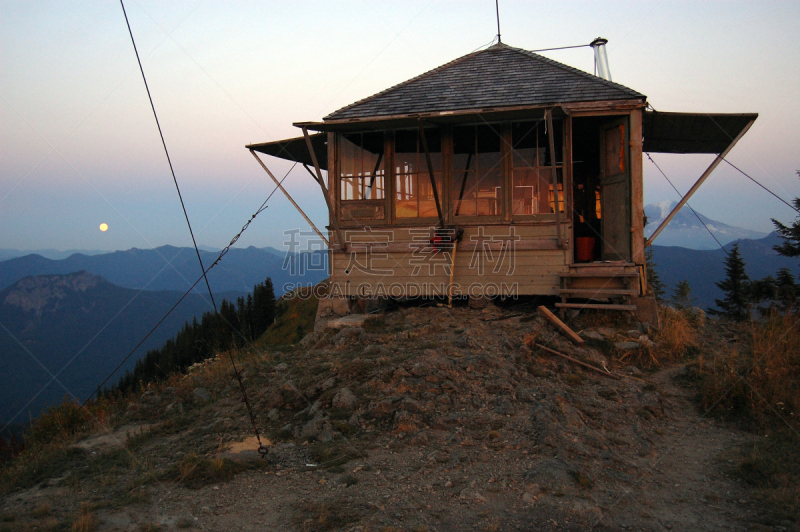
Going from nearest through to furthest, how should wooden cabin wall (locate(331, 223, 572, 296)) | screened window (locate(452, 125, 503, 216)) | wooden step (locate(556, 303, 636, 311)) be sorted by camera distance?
wooden step (locate(556, 303, 636, 311))
wooden cabin wall (locate(331, 223, 572, 296))
screened window (locate(452, 125, 503, 216))

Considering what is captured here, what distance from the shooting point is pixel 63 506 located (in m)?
4.71

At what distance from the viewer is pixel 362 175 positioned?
10695mm

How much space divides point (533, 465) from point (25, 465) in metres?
5.64

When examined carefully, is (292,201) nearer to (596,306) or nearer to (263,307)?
(596,306)

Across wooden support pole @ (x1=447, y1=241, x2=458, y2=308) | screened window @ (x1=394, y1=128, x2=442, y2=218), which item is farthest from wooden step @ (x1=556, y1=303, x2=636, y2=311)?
screened window @ (x1=394, y1=128, x2=442, y2=218)

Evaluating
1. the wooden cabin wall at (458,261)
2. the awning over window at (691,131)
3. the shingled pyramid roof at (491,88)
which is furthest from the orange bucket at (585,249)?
the shingled pyramid roof at (491,88)

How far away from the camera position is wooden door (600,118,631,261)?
9.65m

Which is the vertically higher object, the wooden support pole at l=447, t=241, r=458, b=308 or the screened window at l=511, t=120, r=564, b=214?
the screened window at l=511, t=120, r=564, b=214

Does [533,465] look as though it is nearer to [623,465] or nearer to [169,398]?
[623,465]

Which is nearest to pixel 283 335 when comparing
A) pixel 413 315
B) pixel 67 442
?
pixel 413 315

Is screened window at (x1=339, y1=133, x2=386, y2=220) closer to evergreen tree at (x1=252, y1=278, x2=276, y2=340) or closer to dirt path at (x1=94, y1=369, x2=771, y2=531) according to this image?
dirt path at (x1=94, y1=369, x2=771, y2=531)

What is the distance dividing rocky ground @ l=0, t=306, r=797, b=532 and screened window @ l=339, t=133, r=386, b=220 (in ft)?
10.0

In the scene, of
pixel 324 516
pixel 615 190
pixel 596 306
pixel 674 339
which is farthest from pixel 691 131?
pixel 324 516

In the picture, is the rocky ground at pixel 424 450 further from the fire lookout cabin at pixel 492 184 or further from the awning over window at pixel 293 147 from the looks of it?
the awning over window at pixel 293 147
